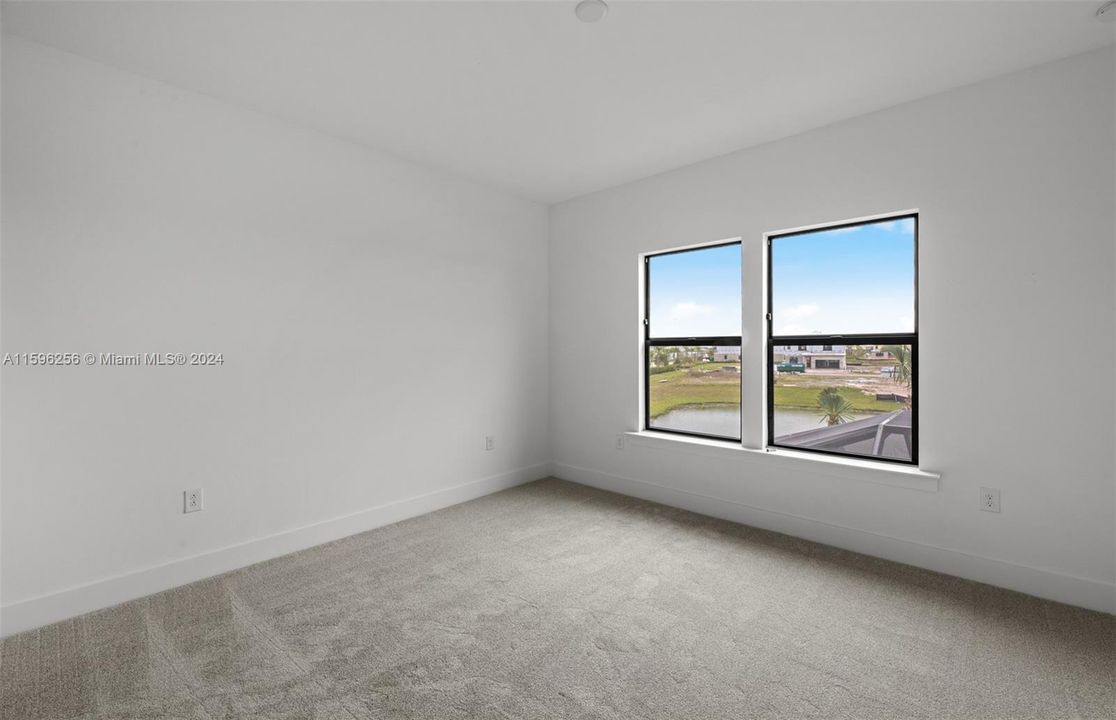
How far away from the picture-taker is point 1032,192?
2.57 metres

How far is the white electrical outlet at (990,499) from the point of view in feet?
8.79

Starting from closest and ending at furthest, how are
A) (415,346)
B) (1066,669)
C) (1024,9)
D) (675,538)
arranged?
(1066,669)
(1024,9)
(675,538)
(415,346)

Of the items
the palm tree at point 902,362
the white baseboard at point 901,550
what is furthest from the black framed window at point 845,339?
the white baseboard at point 901,550

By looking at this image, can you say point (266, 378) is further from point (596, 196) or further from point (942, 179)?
point (942, 179)

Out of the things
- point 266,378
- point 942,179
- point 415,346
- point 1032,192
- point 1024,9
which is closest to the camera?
point 1024,9

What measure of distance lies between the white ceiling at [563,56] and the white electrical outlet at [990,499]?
7.09 feet

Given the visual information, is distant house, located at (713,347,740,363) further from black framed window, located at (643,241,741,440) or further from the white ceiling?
the white ceiling

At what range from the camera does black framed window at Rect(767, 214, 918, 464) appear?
3076 millimetres

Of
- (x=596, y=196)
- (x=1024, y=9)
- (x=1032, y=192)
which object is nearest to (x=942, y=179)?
(x=1032, y=192)

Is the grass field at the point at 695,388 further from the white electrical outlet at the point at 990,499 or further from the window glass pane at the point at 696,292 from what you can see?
the white electrical outlet at the point at 990,499

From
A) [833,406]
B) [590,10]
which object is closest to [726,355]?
[833,406]

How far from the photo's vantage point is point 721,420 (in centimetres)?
392

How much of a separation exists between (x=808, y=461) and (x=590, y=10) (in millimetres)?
2818

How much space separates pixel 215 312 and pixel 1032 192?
4.35 m
